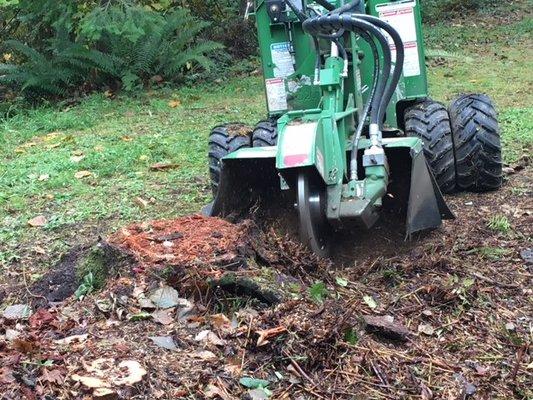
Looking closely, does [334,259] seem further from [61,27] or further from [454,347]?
[61,27]

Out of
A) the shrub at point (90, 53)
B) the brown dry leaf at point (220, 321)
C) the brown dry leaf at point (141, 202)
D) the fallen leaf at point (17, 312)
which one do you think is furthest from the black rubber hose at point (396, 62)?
the shrub at point (90, 53)

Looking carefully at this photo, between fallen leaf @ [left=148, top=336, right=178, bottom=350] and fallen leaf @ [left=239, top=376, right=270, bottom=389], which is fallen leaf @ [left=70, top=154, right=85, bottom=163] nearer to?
fallen leaf @ [left=148, top=336, right=178, bottom=350]

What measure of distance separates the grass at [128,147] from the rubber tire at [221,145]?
0.41 metres

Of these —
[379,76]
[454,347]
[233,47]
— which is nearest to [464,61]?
[233,47]

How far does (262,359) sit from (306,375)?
0.64 ft

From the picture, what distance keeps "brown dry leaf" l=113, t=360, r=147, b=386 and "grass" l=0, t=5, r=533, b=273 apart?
7.60 feet

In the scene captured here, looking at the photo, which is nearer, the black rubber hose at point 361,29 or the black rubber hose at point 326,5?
the black rubber hose at point 361,29

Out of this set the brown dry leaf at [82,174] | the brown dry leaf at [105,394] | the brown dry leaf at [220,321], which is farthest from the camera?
the brown dry leaf at [82,174]

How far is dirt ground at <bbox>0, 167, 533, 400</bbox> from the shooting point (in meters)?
2.98

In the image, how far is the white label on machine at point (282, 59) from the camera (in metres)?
5.95

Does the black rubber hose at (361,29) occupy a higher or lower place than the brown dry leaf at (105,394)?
higher

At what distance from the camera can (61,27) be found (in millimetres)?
11742

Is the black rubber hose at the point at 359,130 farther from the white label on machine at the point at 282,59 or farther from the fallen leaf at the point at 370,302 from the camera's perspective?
the white label on machine at the point at 282,59

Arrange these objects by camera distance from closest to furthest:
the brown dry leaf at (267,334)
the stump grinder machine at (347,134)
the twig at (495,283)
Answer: the brown dry leaf at (267,334), the twig at (495,283), the stump grinder machine at (347,134)
